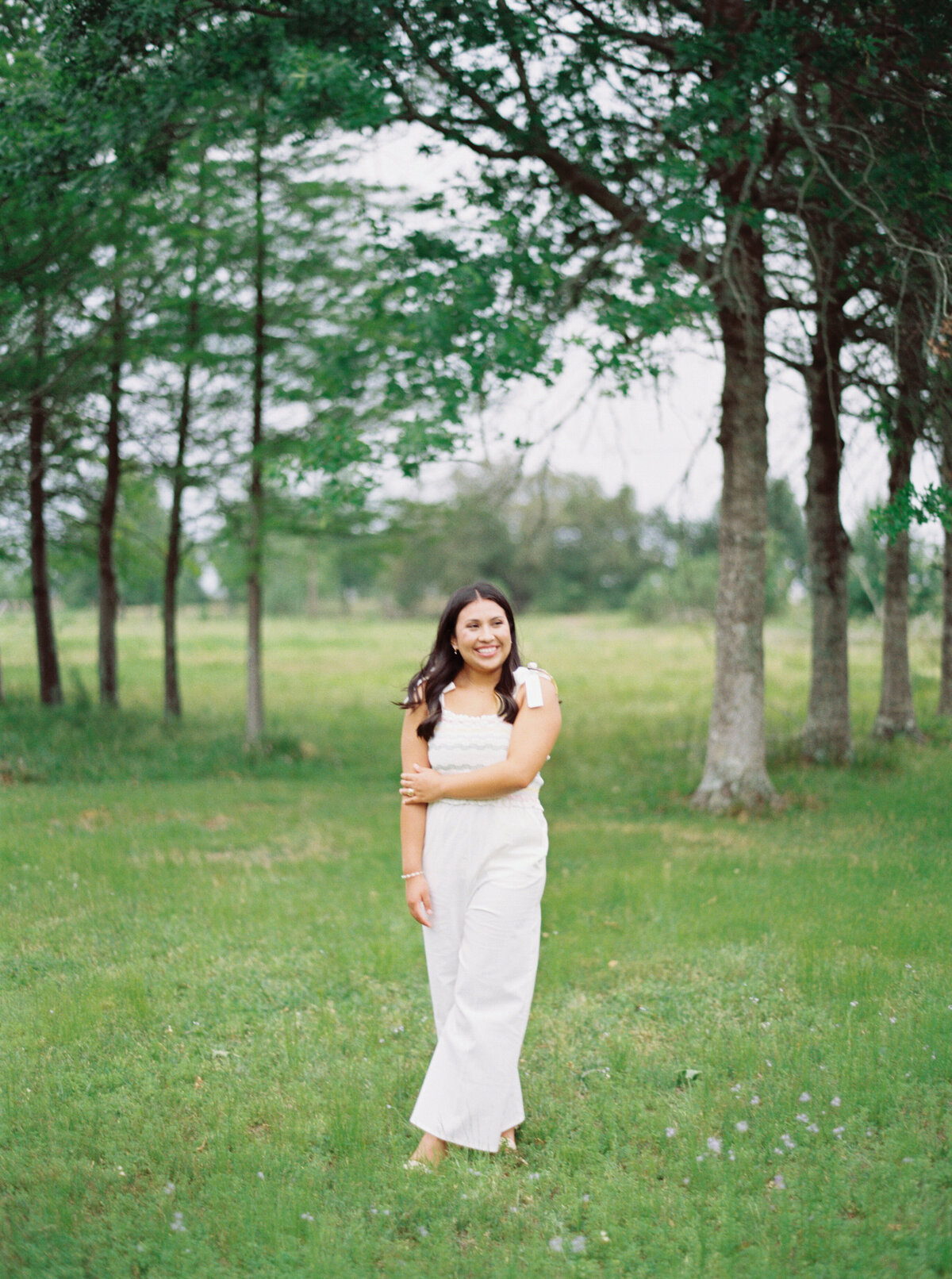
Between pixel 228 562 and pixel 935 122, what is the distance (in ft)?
32.7

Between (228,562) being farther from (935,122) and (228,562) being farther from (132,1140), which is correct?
(132,1140)

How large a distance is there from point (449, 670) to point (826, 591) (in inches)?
377

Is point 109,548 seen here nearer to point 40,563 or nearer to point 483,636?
point 40,563

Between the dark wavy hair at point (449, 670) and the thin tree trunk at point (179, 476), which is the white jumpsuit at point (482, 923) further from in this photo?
the thin tree trunk at point (179, 476)

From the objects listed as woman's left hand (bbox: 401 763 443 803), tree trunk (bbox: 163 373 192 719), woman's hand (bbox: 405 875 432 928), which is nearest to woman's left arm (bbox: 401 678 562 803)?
woman's left hand (bbox: 401 763 443 803)

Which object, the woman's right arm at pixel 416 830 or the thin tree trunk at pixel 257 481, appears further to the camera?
the thin tree trunk at pixel 257 481

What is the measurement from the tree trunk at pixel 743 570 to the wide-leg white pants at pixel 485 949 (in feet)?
21.6

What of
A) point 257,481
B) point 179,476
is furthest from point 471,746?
point 179,476

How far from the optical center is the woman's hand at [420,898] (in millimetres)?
3947

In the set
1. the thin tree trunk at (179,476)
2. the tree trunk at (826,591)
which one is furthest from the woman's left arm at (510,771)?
the thin tree trunk at (179,476)

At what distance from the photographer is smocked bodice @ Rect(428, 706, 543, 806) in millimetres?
3916

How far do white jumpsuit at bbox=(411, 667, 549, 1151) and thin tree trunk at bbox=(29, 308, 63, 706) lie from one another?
1084 centimetres

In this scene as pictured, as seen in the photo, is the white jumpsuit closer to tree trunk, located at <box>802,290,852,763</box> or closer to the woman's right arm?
the woman's right arm

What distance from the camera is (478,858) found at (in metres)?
3.89
